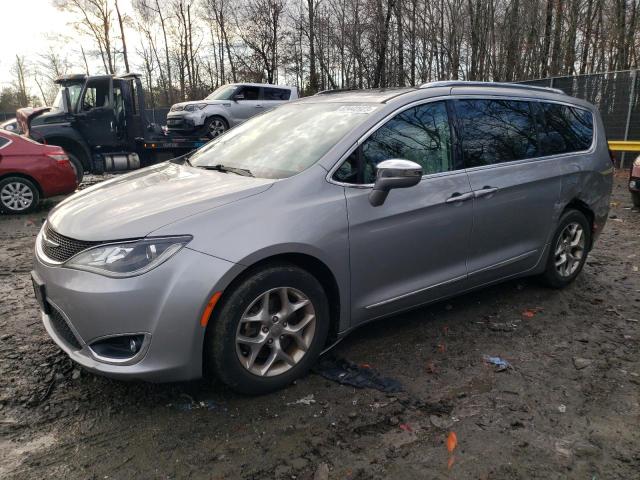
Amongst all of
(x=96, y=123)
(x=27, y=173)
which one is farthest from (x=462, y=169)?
(x=96, y=123)

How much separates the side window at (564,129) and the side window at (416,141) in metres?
1.18

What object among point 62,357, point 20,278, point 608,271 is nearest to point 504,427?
point 62,357

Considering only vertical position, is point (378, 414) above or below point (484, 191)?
below

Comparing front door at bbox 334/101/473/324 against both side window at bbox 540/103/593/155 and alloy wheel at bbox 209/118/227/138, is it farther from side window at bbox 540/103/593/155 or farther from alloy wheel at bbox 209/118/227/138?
alloy wheel at bbox 209/118/227/138

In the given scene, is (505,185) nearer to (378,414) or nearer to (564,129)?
(564,129)

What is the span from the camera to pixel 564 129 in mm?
4359

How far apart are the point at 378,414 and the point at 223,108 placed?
1331cm

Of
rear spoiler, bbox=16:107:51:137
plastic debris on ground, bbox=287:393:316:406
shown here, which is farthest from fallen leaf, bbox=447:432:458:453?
rear spoiler, bbox=16:107:51:137

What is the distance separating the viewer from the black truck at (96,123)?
455 inches

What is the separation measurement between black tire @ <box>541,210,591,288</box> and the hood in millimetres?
2764

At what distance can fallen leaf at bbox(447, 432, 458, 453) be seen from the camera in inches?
95.3

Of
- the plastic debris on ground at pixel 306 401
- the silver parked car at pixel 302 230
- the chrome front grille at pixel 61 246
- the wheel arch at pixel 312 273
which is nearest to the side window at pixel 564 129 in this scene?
the silver parked car at pixel 302 230

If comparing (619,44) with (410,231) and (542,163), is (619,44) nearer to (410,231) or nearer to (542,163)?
(542,163)

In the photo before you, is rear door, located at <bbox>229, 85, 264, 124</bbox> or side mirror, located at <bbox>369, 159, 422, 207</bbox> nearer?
side mirror, located at <bbox>369, 159, 422, 207</bbox>
